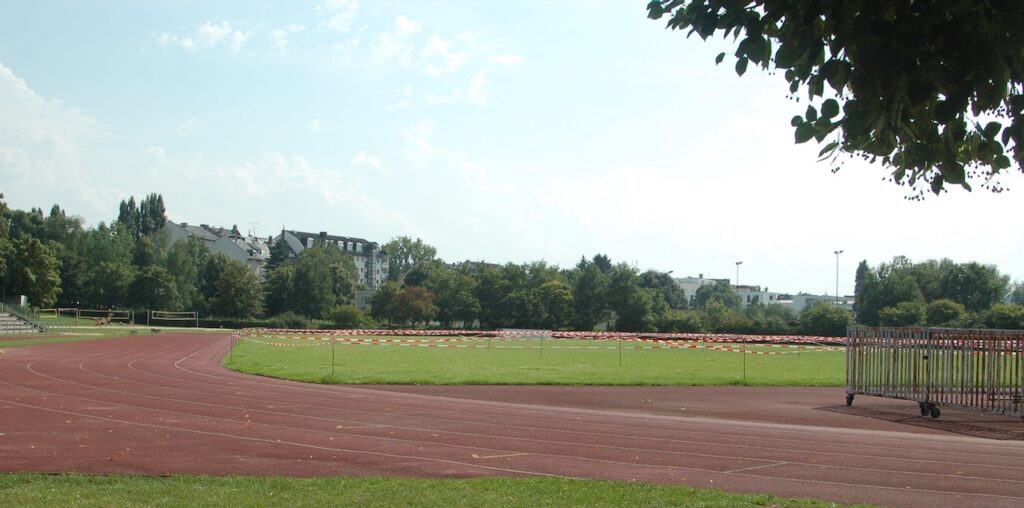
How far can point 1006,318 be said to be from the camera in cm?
7412

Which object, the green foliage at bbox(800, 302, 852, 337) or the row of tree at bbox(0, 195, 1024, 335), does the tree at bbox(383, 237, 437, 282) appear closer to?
the row of tree at bbox(0, 195, 1024, 335)

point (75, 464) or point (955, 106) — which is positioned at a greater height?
point (955, 106)

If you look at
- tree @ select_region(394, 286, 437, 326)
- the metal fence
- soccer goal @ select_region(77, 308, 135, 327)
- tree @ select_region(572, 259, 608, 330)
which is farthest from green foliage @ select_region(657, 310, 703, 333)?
the metal fence

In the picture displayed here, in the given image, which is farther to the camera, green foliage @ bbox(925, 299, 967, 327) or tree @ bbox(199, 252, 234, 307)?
tree @ bbox(199, 252, 234, 307)

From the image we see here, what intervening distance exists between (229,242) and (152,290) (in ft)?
176

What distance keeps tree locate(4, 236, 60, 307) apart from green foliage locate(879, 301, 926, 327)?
80292 mm

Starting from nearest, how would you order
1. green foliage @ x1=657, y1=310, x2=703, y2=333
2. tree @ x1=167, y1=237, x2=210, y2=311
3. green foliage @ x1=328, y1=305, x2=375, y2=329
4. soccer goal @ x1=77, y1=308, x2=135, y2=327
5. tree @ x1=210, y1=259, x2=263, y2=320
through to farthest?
green foliage @ x1=657, y1=310, x2=703, y2=333
soccer goal @ x1=77, y1=308, x2=135, y2=327
green foliage @ x1=328, y1=305, x2=375, y2=329
tree @ x1=210, y1=259, x2=263, y2=320
tree @ x1=167, y1=237, x2=210, y2=311

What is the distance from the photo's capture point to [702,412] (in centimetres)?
2231

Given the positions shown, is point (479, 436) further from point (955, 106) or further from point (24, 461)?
point (955, 106)

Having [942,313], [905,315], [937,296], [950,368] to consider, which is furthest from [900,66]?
[937,296]

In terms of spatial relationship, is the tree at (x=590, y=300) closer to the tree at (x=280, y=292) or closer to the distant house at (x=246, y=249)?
the tree at (x=280, y=292)

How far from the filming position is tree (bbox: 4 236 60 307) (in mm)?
86125

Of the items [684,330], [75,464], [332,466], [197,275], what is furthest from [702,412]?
[197,275]

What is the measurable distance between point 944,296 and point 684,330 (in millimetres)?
43702
